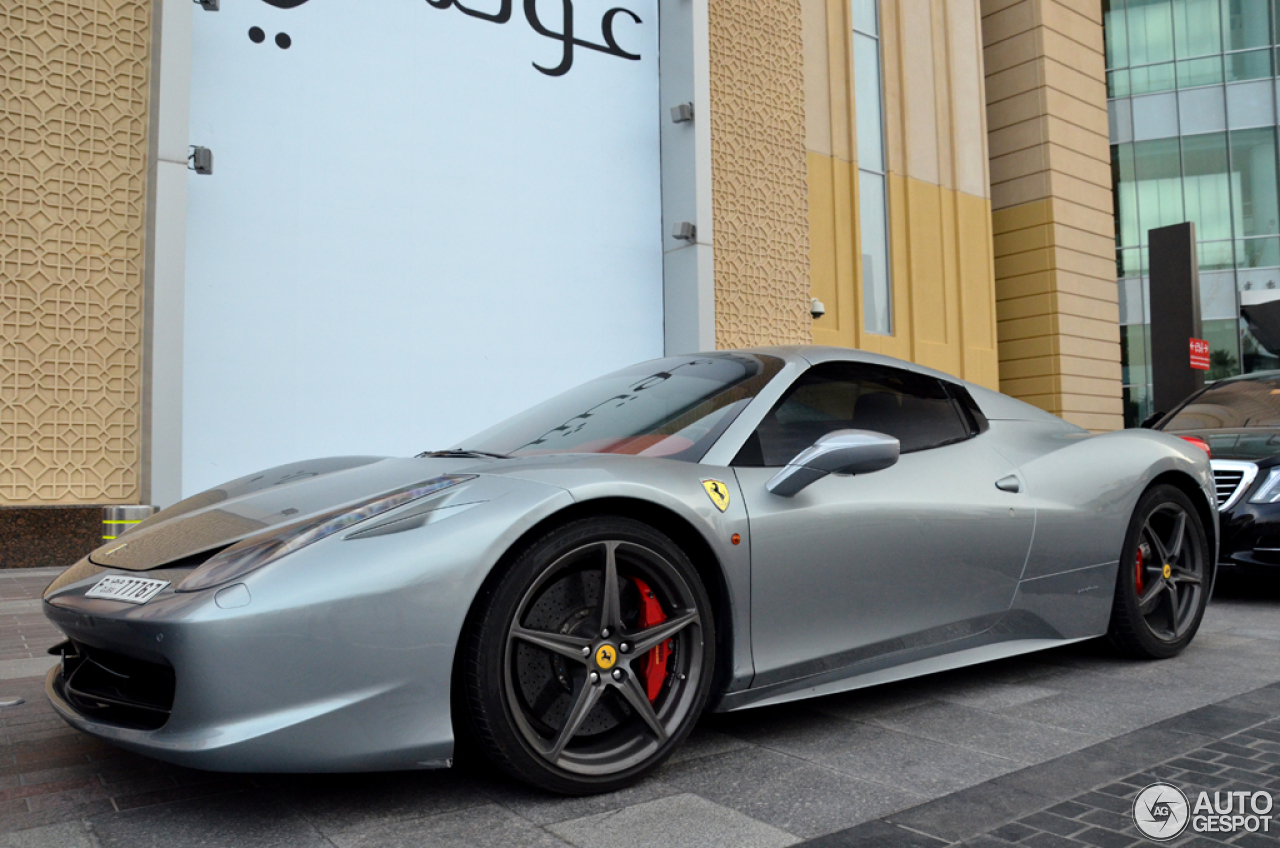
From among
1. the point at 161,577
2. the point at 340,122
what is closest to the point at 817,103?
the point at 340,122

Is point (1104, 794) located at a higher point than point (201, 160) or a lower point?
lower

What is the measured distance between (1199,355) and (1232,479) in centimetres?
751

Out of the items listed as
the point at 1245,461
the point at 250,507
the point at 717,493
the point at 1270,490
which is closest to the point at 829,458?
the point at 717,493

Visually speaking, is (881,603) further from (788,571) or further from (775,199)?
(775,199)

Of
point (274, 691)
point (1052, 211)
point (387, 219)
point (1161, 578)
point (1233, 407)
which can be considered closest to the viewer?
point (274, 691)

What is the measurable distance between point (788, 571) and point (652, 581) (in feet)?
1.37

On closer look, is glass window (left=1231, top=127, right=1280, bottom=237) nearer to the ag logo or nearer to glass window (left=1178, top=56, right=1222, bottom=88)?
glass window (left=1178, top=56, right=1222, bottom=88)

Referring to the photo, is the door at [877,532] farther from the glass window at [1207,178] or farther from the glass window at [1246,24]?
the glass window at [1246,24]

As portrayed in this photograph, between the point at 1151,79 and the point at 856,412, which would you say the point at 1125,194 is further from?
the point at 856,412

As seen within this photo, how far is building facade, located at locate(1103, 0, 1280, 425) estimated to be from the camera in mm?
24281

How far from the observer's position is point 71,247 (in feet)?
24.7

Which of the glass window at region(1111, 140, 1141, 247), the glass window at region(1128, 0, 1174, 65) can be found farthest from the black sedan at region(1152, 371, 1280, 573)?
the glass window at region(1128, 0, 1174, 65)

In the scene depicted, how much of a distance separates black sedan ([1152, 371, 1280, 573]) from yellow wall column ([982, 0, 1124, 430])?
12.7m

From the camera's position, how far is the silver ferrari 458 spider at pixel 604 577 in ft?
6.49
